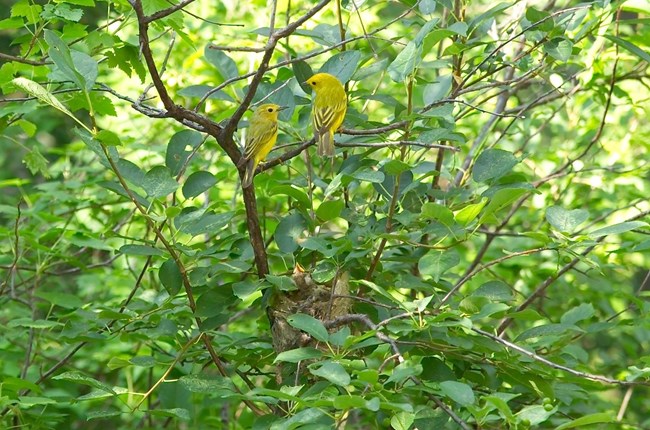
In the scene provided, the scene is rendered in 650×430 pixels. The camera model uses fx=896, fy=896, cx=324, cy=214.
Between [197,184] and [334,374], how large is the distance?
965mm

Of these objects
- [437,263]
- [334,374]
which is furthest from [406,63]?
[334,374]

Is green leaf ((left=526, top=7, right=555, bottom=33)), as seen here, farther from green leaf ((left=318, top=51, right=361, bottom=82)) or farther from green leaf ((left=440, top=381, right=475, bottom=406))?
green leaf ((left=440, top=381, right=475, bottom=406))

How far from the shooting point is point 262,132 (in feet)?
9.62

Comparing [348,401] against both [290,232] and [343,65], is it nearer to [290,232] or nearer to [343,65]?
[290,232]

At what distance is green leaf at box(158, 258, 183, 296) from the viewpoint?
2539 mm

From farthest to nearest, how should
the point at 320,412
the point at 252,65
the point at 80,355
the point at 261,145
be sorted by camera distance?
1. the point at 80,355
2. the point at 252,65
3. the point at 261,145
4. the point at 320,412

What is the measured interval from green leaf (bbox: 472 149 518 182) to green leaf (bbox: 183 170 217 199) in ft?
2.48

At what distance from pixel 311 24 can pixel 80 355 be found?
2.15m

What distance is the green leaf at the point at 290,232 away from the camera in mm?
2496

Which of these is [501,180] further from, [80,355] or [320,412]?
[80,355]

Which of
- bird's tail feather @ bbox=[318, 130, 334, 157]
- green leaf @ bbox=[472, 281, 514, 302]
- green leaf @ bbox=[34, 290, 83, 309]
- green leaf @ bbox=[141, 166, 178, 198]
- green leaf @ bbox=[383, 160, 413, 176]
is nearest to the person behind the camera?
green leaf @ bbox=[383, 160, 413, 176]

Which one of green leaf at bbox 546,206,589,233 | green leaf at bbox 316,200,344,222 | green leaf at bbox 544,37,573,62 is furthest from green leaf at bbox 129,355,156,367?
green leaf at bbox 544,37,573,62

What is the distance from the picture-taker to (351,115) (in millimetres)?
2762

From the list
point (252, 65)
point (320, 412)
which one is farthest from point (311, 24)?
point (320, 412)
